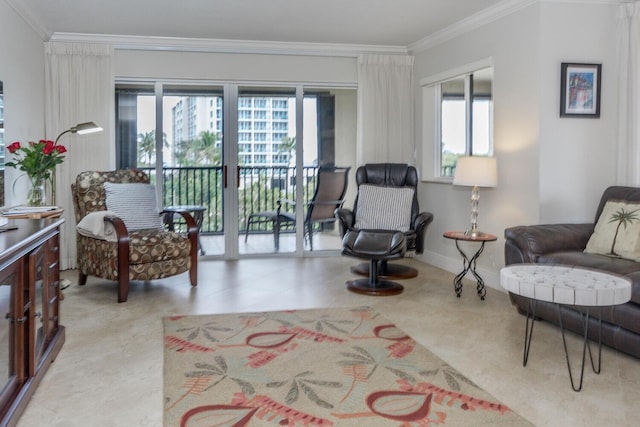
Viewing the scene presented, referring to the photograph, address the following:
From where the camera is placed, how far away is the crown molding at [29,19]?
425cm

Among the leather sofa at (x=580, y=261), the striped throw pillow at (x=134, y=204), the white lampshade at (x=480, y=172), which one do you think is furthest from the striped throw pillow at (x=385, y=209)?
the striped throw pillow at (x=134, y=204)

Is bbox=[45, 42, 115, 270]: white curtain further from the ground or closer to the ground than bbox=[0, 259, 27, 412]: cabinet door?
further from the ground

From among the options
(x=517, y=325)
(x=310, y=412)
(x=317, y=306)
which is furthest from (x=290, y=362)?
(x=517, y=325)

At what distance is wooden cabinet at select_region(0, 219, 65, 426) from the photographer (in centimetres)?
198

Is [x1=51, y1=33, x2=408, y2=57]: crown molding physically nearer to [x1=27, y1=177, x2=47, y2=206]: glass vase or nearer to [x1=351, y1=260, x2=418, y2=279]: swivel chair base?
[x1=27, y1=177, x2=47, y2=206]: glass vase

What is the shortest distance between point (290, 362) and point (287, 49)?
408 cm

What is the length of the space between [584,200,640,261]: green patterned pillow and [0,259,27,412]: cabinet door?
3.27 m

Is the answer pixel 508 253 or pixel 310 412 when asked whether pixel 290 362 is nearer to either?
pixel 310 412

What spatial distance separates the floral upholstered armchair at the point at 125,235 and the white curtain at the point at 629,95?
349 cm

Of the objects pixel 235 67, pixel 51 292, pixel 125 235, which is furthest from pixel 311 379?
pixel 235 67

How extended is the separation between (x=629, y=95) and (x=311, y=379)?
10.8 ft

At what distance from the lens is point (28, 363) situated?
7.54 feet

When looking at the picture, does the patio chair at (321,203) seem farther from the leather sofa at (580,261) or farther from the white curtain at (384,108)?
the leather sofa at (580,261)

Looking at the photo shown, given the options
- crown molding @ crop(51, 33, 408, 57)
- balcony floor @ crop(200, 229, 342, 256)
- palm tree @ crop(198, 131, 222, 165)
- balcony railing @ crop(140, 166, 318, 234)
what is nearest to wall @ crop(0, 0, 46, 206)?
crown molding @ crop(51, 33, 408, 57)
